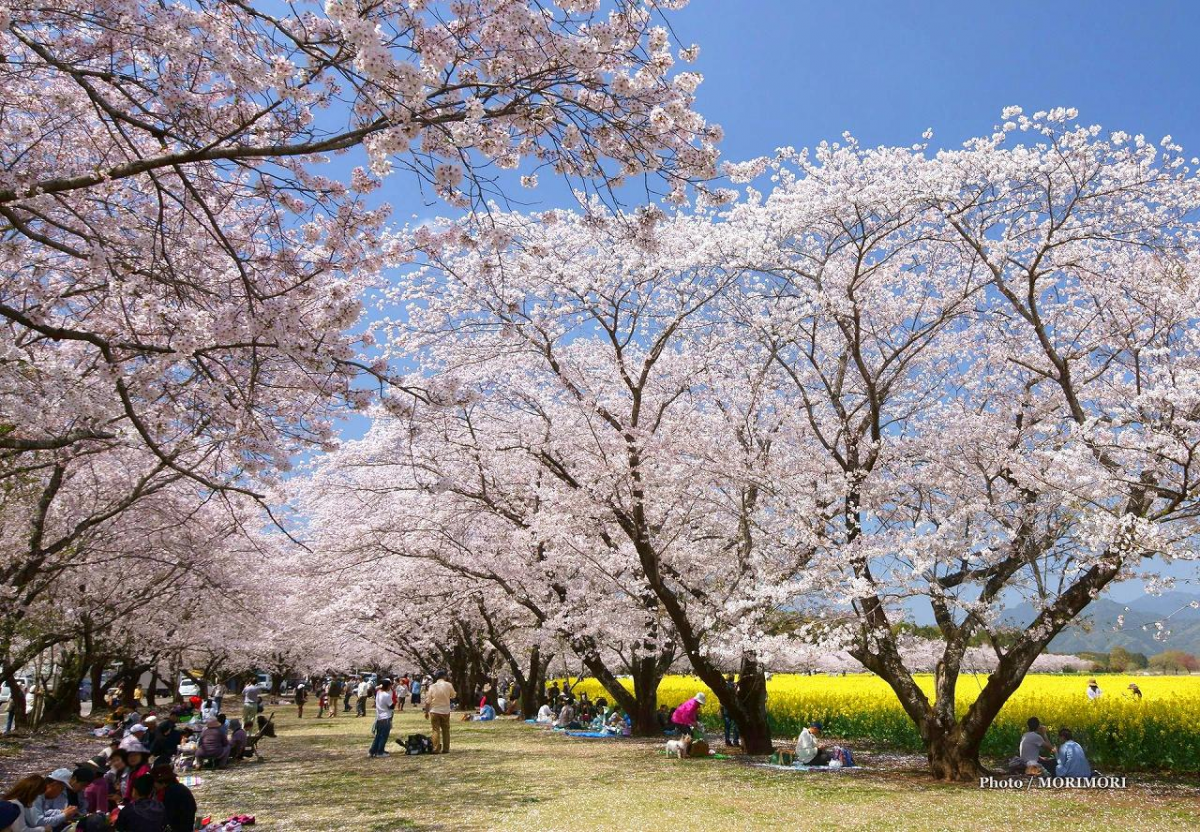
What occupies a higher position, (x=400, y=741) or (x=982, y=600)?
(x=982, y=600)

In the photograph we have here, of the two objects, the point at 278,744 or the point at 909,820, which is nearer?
the point at 909,820

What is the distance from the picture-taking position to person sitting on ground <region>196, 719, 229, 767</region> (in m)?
13.1

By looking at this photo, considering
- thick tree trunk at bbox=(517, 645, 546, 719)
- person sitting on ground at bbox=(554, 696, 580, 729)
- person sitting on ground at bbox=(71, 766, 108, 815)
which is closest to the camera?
person sitting on ground at bbox=(71, 766, 108, 815)

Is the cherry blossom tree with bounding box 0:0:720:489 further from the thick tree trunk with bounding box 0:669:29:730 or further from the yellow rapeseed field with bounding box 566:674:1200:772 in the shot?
the thick tree trunk with bounding box 0:669:29:730

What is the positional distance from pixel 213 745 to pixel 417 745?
3.80 metres

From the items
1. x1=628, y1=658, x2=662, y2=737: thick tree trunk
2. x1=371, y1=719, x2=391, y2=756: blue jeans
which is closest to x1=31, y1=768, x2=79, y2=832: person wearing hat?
x1=371, y1=719, x2=391, y2=756: blue jeans

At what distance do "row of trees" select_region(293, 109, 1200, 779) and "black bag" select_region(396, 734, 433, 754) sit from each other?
10.7ft

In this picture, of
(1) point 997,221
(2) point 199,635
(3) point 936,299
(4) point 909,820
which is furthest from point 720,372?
(2) point 199,635

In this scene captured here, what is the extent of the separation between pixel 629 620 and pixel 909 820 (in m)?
7.81

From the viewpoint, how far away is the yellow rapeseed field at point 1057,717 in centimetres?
1261

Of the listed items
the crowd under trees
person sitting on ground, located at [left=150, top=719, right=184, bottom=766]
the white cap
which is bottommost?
person sitting on ground, located at [left=150, top=719, right=184, bottom=766]

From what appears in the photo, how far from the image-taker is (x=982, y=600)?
10.3 meters

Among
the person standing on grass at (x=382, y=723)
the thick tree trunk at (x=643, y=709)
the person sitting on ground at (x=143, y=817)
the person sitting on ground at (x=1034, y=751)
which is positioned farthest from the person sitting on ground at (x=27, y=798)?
the thick tree trunk at (x=643, y=709)

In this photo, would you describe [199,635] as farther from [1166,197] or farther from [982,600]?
[1166,197]
